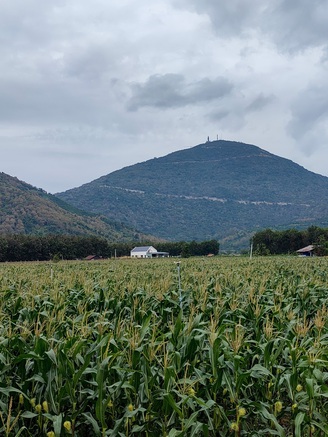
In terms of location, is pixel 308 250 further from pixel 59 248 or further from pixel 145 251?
pixel 59 248

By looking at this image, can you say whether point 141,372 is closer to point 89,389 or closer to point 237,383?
point 89,389

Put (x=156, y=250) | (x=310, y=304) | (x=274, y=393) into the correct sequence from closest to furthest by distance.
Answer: (x=274, y=393) → (x=310, y=304) → (x=156, y=250)

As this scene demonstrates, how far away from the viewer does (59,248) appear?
75438 millimetres

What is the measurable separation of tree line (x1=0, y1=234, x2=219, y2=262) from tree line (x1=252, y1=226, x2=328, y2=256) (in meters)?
13.1

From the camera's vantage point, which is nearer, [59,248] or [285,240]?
[59,248]

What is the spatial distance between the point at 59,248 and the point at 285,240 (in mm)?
46151

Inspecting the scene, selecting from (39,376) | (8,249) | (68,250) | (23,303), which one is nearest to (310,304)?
(23,303)

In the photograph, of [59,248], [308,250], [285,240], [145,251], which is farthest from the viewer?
[145,251]

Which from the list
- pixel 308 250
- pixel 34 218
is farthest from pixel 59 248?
pixel 34 218

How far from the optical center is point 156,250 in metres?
102

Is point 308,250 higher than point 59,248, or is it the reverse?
point 59,248

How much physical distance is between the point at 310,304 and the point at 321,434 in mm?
6036

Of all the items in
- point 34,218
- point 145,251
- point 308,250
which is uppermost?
point 34,218

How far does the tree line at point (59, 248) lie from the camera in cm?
6975
